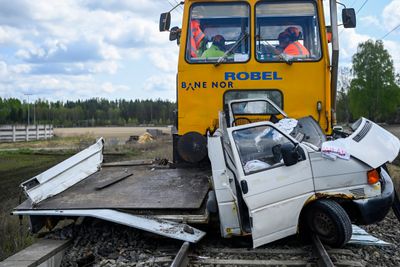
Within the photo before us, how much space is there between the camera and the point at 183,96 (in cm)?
854

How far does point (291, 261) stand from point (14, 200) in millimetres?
9997

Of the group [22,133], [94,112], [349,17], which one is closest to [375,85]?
[22,133]

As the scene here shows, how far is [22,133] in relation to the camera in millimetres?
57281

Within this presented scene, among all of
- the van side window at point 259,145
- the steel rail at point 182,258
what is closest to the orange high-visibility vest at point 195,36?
the van side window at point 259,145

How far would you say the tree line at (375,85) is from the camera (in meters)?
73.8

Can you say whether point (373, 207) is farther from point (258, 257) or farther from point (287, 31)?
point (287, 31)

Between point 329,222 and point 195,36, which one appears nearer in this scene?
point 329,222

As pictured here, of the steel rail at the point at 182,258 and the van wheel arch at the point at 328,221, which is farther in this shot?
the van wheel arch at the point at 328,221

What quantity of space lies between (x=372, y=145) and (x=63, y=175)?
4.32 meters

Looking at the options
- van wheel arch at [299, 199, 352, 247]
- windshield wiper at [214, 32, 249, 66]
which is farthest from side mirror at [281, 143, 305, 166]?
windshield wiper at [214, 32, 249, 66]

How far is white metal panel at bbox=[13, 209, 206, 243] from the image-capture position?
6.00m

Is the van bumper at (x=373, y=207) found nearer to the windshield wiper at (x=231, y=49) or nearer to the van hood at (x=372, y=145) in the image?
the van hood at (x=372, y=145)

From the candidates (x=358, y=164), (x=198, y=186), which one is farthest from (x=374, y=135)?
(x=198, y=186)

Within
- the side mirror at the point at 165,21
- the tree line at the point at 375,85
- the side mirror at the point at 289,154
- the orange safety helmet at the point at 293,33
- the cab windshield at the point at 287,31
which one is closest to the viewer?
the side mirror at the point at 289,154
